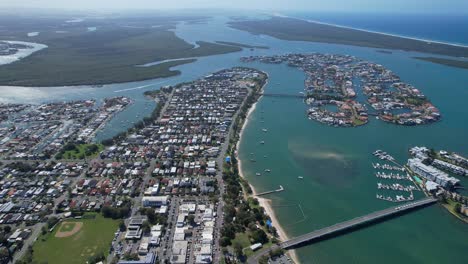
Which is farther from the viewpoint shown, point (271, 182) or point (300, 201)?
point (271, 182)

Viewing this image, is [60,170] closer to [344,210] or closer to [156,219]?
[156,219]

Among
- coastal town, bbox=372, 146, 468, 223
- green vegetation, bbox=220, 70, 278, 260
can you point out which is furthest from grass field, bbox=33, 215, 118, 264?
coastal town, bbox=372, 146, 468, 223

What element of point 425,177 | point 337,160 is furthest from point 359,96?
point 425,177

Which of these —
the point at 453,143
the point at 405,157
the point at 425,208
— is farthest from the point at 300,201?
the point at 453,143

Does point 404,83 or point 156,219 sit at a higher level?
point 404,83

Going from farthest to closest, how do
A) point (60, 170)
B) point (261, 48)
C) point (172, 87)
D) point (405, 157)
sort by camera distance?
1. point (261, 48)
2. point (172, 87)
3. point (405, 157)
4. point (60, 170)

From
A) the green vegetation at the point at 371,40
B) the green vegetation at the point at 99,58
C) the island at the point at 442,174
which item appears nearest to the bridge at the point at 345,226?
Result: the island at the point at 442,174

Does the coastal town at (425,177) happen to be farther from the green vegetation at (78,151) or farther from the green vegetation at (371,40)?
the green vegetation at (371,40)

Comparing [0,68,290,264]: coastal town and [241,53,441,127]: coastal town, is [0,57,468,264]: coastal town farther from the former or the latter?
[241,53,441,127]: coastal town
